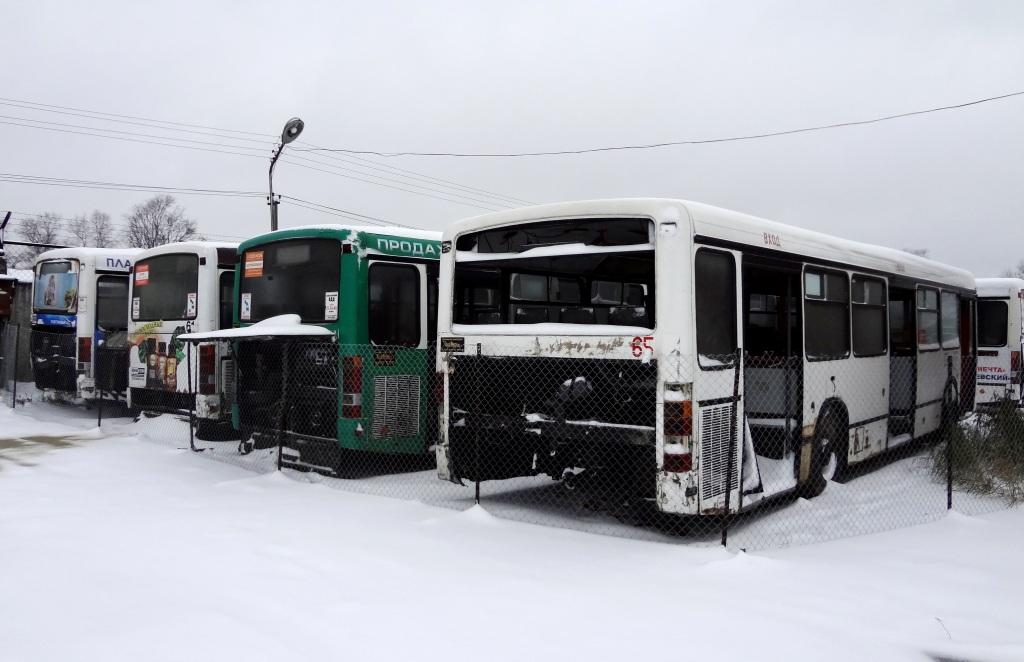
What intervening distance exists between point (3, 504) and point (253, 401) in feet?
10.9

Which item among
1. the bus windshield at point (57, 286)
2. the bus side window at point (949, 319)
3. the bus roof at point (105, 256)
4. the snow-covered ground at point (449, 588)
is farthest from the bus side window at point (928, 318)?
the bus windshield at point (57, 286)

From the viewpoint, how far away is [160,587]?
5.43 m

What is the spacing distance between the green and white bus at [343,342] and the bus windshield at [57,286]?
785 cm

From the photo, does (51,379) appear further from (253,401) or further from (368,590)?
(368,590)

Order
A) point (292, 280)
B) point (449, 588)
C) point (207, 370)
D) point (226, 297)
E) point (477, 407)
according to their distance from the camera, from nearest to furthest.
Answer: point (449, 588)
point (477, 407)
point (292, 280)
point (207, 370)
point (226, 297)

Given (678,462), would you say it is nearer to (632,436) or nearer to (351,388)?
(632,436)

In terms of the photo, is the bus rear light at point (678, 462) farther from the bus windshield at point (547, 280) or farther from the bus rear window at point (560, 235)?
the bus rear window at point (560, 235)

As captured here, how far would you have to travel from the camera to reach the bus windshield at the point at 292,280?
32.0 feet

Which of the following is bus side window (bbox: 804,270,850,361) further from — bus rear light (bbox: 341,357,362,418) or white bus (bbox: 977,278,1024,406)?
white bus (bbox: 977,278,1024,406)

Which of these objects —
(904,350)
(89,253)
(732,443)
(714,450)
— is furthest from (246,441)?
(904,350)

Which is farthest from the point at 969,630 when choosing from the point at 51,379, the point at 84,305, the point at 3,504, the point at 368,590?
the point at 51,379

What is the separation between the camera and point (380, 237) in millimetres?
9797

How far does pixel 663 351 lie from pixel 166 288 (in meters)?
10.2

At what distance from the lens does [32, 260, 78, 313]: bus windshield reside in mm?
16391
